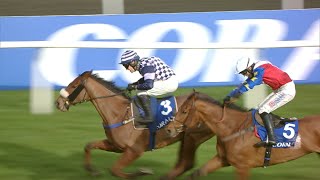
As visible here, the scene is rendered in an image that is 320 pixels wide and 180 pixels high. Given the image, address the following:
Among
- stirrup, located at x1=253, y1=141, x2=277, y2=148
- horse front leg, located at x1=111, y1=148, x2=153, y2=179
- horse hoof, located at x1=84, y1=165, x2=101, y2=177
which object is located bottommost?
horse hoof, located at x1=84, y1=165, x2=101, y2=177

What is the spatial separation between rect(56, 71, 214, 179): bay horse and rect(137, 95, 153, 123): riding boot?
18 centimetres

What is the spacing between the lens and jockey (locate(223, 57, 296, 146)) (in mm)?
7898

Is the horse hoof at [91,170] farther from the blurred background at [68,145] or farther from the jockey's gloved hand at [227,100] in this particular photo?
the jockey's gloved hand at [227,100]

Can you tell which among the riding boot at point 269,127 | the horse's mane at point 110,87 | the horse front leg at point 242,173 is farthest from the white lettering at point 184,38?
the horse front leg at point 242,173

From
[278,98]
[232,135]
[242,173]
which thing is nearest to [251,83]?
[278,98]

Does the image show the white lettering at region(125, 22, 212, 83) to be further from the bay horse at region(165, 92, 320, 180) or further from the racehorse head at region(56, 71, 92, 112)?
the bay horse at region(165, 92, 320, 180)

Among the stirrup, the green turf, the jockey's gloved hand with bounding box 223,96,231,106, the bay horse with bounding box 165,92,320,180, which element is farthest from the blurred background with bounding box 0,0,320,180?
the jockey's gloved hand with bounding box 223,96,231,106

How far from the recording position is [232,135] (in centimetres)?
793

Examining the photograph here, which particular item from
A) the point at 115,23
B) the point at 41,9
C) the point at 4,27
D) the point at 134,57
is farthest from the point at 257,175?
the point at 41,9

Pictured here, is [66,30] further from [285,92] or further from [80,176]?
[285,92]

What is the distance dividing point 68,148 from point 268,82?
12.4ft

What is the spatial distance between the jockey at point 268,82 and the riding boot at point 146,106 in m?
1.07

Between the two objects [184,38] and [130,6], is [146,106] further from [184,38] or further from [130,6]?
[130,6]

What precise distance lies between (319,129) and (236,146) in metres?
0.97
